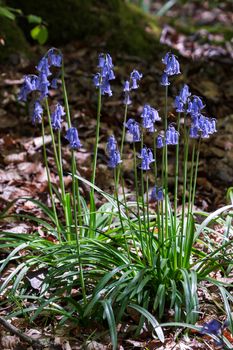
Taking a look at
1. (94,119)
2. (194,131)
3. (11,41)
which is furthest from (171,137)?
(11,41)

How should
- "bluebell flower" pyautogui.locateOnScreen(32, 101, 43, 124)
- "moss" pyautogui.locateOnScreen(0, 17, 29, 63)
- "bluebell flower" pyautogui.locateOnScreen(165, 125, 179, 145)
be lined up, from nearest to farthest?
1. "bluebell flower" pyautogui.locateOnScreen(165, 125, 179, 145)
2. "bluebell flower" pyautogui.locateOnScreen(32, 101, 43, 124)
3. "moss" pyautogui.locateOnScreen(0, 17, 29, 63)

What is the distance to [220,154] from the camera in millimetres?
5602

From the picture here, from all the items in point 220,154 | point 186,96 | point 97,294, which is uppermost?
point 186,96

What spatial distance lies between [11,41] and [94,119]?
56.8 inches

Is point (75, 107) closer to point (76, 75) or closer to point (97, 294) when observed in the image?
point (76, 75)

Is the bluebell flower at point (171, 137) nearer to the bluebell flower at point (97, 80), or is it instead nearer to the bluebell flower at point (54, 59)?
the bluebell flower at point (97, 80)

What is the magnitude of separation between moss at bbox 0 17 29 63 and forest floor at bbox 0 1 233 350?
113 millimetres

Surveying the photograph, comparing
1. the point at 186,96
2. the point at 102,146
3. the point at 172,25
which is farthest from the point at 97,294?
the point at 172,25

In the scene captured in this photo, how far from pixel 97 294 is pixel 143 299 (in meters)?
0.28

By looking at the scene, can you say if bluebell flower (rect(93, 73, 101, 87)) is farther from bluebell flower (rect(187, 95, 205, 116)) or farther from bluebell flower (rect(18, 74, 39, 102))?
bluebell flower (rect(187, 95, 205, 116))

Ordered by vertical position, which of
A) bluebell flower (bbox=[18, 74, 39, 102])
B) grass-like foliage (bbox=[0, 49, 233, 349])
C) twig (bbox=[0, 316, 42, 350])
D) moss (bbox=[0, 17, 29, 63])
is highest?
moss (bbox=[0, 17, 29, 63])

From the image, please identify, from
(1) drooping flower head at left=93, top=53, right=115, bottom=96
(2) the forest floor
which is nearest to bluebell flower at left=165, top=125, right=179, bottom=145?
(1) drooping flower head at left=93, top=53, right=115, bottom=96

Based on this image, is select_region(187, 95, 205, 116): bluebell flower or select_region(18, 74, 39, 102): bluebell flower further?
select_region(18, 74, 39, 102): bluebell flower

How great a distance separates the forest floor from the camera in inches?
197
